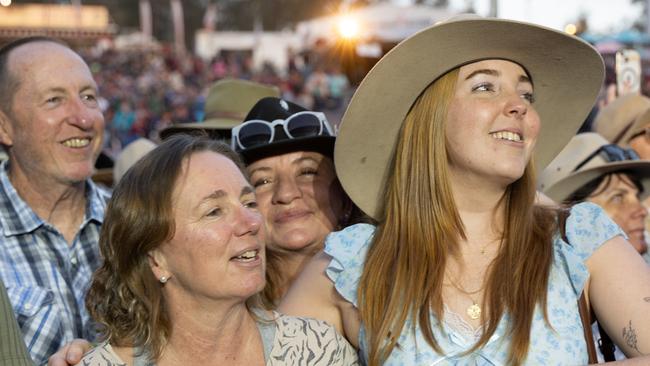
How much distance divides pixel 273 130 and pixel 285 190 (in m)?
0.27

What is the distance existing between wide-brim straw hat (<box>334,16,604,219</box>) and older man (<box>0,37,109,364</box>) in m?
1.29

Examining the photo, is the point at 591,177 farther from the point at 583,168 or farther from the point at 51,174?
the point at 51,174

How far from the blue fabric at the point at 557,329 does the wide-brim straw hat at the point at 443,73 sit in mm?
548

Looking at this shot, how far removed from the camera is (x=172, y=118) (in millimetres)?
19484

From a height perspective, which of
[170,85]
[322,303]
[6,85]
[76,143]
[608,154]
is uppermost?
[6,85]

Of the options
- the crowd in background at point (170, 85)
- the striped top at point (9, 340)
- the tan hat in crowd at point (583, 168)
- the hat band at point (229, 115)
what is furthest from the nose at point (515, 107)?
the crowd in background at point (170, 85)

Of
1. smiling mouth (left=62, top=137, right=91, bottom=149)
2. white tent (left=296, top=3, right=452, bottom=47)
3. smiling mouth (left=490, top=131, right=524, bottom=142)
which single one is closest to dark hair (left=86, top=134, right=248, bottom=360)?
smiling mouth (left=490, top=131, right=524, bottom=142)

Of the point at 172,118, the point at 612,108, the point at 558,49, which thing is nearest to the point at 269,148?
the point at 558,49

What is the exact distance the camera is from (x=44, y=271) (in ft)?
11.9

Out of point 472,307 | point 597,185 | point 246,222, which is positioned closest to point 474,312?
point 472,307

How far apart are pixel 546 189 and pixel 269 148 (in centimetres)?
172

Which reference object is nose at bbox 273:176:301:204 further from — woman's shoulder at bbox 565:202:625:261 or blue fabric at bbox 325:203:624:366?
woman's shoulder at bbox 565:202:625:261

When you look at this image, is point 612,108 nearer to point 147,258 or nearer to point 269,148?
point 269,148

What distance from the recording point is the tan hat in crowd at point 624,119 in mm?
5316
